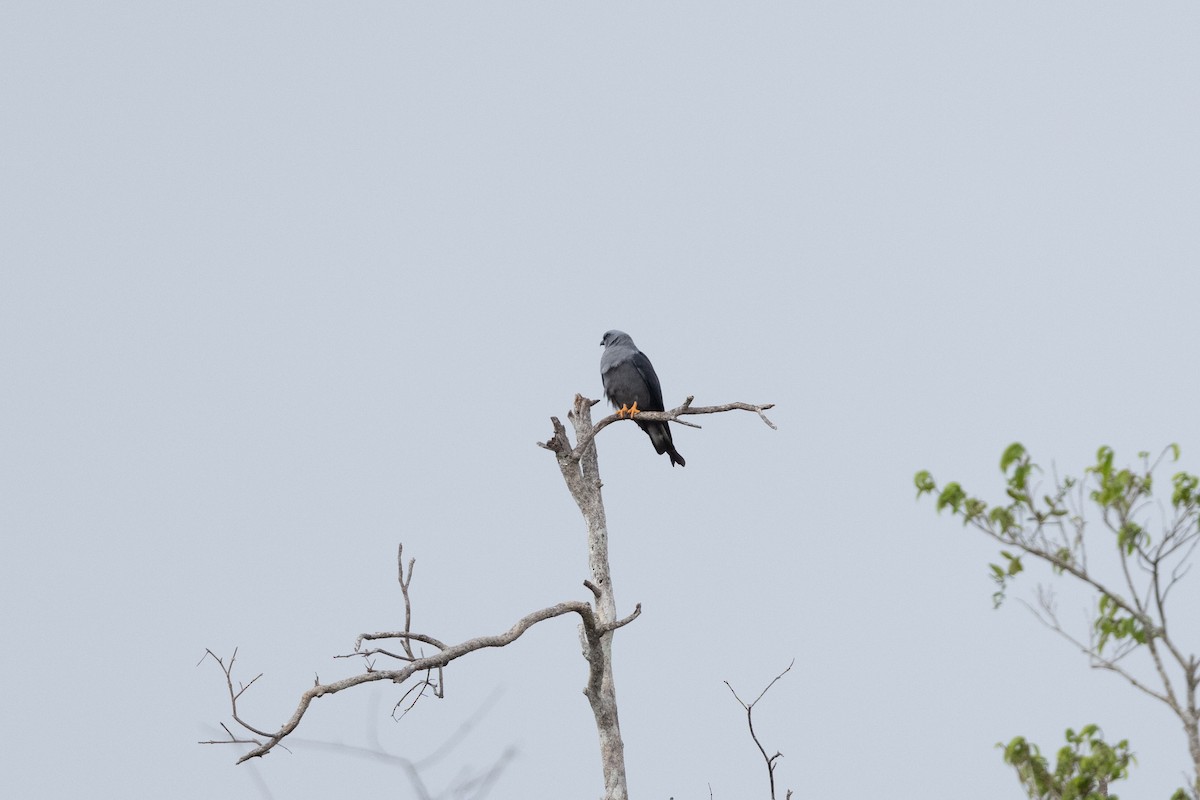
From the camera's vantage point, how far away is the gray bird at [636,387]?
12953 millimetres

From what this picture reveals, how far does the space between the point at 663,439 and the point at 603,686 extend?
166 inches

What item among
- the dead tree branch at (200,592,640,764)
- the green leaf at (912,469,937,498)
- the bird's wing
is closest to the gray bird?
the bird's wing

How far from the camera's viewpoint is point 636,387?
42.6 feet

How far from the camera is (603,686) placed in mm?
9281

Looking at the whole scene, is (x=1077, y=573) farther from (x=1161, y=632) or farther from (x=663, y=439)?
(x=663, y=439)

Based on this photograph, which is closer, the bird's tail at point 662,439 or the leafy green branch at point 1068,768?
the leafy green branch at point 1068,768

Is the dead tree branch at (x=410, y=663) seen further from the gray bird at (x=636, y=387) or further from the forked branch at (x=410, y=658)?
the gray bird at (x=636, y=387)

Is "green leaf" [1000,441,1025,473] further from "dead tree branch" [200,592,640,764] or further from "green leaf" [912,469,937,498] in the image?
"dead tree branch" [200,592,640,764]

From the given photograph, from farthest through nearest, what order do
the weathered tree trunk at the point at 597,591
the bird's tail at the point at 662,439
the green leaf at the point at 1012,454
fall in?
the bird's tail at the point at 662,439, the weathered tree trunk at the point at 597,591, the green leaf at the point at 1012,454

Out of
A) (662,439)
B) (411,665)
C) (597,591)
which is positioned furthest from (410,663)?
(662,439)

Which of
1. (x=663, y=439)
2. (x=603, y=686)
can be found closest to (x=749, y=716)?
(x=603, y=686)

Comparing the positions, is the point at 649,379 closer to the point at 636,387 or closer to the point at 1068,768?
the point at 636,387

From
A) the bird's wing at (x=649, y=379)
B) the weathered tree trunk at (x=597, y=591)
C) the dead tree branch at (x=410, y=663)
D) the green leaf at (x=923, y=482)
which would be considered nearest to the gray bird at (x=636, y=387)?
the bird's wing at (x=649, y=379)

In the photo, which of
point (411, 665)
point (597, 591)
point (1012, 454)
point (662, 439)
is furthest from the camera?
point (662, 439)
